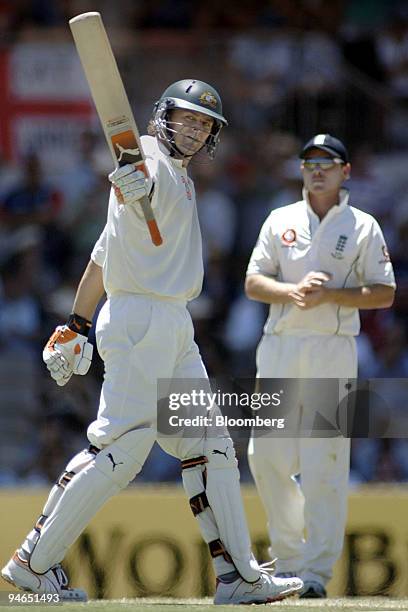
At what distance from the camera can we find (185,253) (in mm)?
4945

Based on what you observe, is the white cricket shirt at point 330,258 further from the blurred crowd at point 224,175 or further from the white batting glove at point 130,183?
the blurred crowd at point 224,175

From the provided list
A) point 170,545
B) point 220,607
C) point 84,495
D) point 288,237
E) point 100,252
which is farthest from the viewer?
point 170,545

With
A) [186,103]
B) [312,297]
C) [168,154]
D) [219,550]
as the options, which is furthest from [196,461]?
[312,297]

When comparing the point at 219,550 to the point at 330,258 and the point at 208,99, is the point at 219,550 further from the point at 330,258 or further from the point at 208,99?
the point at 330,258

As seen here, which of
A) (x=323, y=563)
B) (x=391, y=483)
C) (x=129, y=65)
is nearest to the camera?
(x=323, y=563)

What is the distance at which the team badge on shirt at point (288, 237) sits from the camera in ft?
20.9

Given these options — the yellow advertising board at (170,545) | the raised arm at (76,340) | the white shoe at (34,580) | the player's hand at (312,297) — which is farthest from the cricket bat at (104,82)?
the yellow advertising board at (170,545)

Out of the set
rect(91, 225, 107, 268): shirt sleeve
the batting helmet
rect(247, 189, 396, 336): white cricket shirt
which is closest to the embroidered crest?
the batting helmet

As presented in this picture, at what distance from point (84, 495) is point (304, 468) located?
5.46 ft

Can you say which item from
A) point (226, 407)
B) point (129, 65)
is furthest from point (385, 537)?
point (129, 65)

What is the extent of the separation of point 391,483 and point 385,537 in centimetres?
163

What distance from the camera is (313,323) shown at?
6250 millimetres

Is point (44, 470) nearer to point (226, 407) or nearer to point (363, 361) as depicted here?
point (363, 361)

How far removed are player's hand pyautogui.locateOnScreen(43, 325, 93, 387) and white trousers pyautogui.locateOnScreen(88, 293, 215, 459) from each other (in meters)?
0.12
